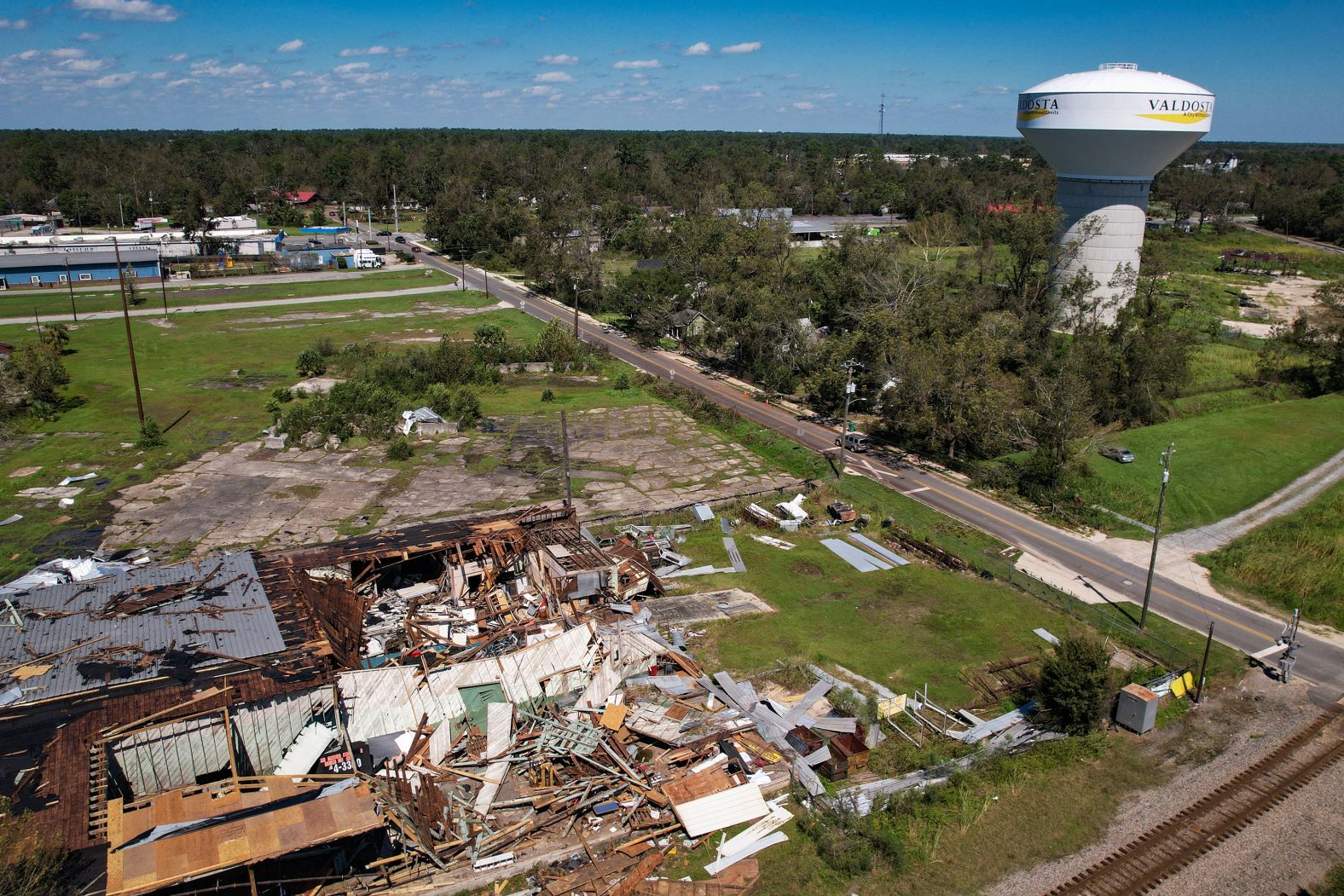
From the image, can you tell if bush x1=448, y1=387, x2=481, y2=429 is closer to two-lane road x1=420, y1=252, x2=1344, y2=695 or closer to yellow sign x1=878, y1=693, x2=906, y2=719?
two-lane road x1=420, y1=252, x2=1344, y2=695

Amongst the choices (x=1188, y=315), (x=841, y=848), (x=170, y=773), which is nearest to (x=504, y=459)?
(x=170, y=773)

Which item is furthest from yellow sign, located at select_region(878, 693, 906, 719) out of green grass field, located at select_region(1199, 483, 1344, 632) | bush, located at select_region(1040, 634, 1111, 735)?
green grass field, located at select_region(1199, 483, 1344, 632)

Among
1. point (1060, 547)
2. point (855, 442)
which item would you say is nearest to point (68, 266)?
point (855, 442)

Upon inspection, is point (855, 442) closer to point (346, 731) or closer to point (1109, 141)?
point (1109, 141)

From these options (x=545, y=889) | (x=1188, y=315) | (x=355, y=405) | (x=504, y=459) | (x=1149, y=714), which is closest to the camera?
(x=545, y=889)

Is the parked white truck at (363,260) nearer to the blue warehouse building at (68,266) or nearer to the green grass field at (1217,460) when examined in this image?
the blue warehouse building at (68,266)

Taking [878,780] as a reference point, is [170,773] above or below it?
Answer: above

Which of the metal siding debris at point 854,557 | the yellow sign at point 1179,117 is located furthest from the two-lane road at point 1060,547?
the yellow sign at point 1179,117

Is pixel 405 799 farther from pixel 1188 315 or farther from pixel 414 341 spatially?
pixel 1188 315
